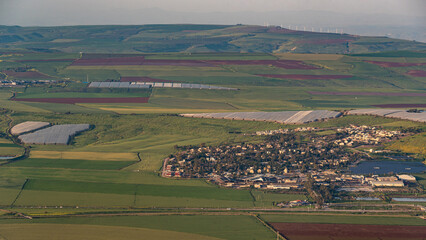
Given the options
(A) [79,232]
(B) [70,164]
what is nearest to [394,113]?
(B) [70,164]

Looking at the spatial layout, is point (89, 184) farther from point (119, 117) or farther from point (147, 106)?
point (147, 106)

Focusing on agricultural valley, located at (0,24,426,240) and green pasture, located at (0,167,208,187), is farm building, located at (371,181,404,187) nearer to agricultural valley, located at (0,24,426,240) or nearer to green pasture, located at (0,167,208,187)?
agricultural valley, located at (0,24,426,240)

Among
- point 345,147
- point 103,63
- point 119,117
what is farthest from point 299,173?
point 103,63

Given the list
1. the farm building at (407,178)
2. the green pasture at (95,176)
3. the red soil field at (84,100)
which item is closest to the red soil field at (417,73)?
the red soil field at (84,100)

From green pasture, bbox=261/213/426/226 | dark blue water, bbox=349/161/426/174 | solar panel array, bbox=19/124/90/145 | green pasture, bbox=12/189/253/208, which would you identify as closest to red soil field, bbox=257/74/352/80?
solar panel array, bbox=19/124/90/145

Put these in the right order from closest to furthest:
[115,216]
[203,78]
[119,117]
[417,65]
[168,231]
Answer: [168,231]
[115,216]
[119,117]
[203,78]
[417,65]
